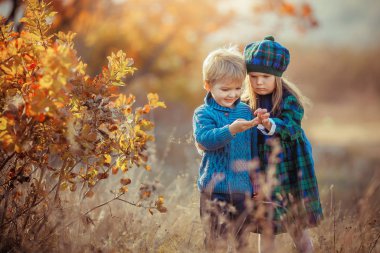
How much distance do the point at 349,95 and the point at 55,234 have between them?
68.6 feet

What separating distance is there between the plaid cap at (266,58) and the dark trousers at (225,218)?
2.83 ft

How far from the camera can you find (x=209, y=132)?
2971 mm

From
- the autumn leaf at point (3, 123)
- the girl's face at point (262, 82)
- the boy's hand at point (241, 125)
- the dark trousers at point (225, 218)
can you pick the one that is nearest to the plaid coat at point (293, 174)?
the girl's face at point (262, 82)

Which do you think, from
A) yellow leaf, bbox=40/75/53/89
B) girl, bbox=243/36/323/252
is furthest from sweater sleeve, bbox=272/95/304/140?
yellow leaf, bbox=40/75/53/89

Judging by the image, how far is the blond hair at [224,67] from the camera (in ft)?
9.95

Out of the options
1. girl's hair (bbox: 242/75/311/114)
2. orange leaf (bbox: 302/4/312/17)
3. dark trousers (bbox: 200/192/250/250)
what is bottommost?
dark trousers (bbox: 200/192/250/250)

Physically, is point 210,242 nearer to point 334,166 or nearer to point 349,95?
point 334,166

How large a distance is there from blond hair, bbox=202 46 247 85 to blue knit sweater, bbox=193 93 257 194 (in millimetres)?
187

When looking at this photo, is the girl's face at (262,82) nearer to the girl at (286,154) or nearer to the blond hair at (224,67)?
the girl at (286,154)

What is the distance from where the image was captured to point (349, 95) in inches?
866

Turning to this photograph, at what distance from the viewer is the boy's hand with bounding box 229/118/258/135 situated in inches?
111

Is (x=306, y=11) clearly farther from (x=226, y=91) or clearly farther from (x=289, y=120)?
(x=226, y=91)

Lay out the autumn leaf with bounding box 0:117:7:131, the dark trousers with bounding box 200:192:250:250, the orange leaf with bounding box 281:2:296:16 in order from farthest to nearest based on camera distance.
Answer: the orange leaf with bounding box 281:2:296:16 < the dark trousers with bounding box 200:192:250:250 < the autumn leaf with bounding box 0:117:7:131

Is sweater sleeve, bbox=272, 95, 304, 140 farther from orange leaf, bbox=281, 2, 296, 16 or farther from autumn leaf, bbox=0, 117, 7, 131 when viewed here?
orange leaf, bbox=281, 2, 296, 16
